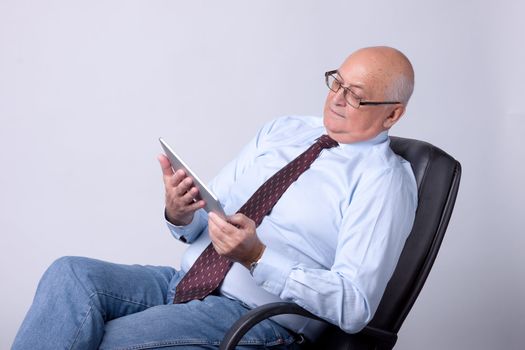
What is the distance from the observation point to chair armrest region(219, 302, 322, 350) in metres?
2.21

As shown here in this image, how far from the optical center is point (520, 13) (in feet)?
13.5

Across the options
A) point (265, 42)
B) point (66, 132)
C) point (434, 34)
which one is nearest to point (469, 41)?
point (434, 34)

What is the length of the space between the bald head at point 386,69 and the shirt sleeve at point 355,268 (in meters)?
0.31

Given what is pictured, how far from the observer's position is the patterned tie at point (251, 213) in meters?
2.60

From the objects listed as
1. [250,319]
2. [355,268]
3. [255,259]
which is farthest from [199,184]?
[355,268]

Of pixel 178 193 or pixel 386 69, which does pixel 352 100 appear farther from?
pixel 178 193

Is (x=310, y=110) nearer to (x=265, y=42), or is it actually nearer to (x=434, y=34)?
(x=265, y=42)

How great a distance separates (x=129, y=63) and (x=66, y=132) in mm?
425

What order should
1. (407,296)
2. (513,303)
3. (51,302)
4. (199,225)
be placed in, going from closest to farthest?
1. (51,302)
2. (407,296)
3. (199,225)
4. (513,303)

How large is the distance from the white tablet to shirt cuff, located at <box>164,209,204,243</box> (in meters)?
0.26

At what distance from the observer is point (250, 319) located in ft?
7.30

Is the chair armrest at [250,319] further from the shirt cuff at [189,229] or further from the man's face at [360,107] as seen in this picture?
the man's face at [360,107]

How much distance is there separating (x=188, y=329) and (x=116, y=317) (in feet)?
0.89

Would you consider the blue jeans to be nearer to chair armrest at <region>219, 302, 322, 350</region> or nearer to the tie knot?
chair armrest at <region>219, 302, 322, 350</region>
